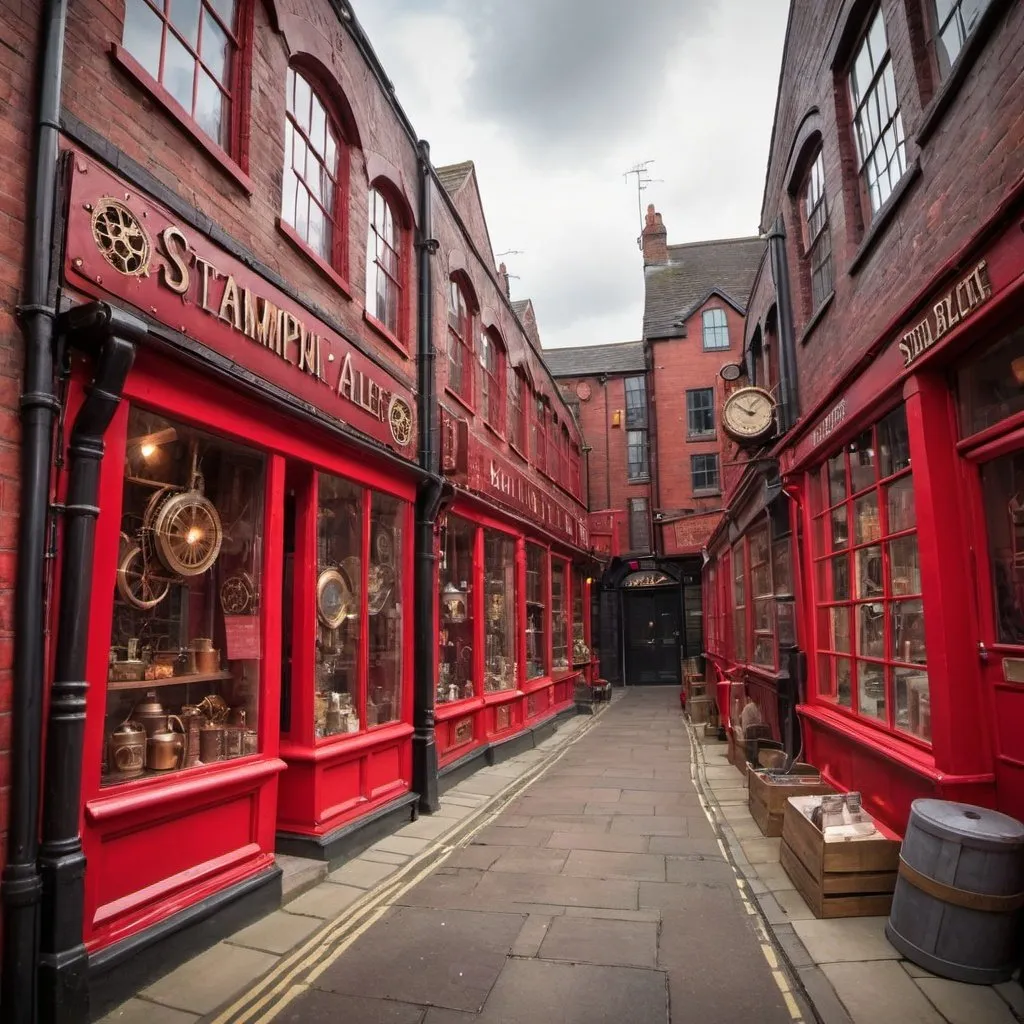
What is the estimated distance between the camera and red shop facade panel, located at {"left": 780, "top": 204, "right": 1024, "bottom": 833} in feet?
12.7

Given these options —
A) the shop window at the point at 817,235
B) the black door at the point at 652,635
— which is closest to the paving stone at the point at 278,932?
the shop window at the point at 817,235

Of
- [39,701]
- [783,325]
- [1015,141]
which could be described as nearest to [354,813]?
[39,701]

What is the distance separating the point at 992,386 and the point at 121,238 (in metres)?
4.59

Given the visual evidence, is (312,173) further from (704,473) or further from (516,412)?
(704,473)

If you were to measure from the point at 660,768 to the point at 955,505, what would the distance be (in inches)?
238

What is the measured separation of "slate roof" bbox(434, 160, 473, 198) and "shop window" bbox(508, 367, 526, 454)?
313cm

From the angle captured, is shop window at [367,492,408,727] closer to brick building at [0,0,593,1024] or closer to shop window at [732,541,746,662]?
brick building at [0,0,593,1024]

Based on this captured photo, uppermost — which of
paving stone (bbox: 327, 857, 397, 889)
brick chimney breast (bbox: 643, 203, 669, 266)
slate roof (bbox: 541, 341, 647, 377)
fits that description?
brick chimney breast (bbox: 643, 203, 669, 266)

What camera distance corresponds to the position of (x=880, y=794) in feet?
17.2

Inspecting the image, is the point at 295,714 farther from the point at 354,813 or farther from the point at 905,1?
the point at 905,1

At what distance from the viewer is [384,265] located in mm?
7648

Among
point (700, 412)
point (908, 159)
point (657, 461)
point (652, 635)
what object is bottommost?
point (652, 635)

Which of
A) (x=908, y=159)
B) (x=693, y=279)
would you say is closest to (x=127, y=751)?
(x=908, y=159)

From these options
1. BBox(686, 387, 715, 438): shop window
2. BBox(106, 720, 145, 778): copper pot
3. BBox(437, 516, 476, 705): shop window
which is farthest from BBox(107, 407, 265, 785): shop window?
BBox(686, 387, 715, 438): shop window
